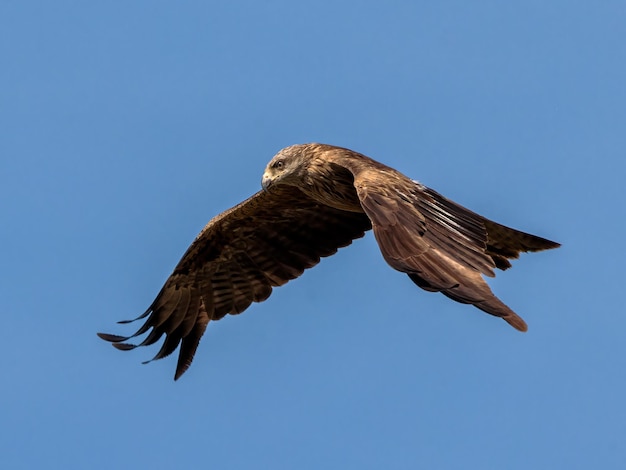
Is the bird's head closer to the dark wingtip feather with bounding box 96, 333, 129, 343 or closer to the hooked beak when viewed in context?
the hooked beak

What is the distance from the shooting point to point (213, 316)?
1417 centimetres

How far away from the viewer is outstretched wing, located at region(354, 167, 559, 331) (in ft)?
32.1

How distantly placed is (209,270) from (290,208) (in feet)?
3.79

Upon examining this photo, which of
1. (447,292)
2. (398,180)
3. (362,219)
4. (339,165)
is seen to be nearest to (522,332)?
(447,292)

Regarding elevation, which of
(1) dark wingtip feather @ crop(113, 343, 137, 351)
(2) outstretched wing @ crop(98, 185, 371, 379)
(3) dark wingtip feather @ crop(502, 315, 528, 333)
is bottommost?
(3) dark wingtip feather @ crop(502, 315, 528, 333)

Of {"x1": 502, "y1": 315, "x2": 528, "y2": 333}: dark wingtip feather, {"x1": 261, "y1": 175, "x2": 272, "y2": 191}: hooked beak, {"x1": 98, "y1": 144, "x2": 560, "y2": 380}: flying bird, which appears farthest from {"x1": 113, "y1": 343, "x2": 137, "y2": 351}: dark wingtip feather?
{"x1": 502, "y1": 315, "x2": 528, "y2": 333}: dark wingtip feather

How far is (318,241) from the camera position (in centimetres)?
1420

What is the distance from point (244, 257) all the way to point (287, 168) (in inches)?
66.3

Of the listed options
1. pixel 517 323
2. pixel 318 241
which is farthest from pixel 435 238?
pixel 318 241

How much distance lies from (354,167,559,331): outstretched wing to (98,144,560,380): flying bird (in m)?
0.01

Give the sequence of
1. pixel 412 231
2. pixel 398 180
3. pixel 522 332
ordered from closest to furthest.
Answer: pixel 522 332 < pixel 412 231 < pixel 398 180

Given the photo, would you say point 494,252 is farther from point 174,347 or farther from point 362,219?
point 174,347

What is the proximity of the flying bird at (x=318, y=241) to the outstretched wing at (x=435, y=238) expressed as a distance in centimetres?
1

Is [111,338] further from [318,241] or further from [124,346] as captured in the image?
[318,241]
